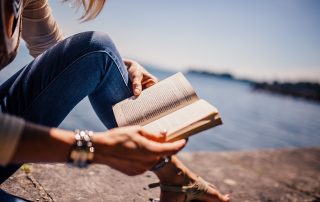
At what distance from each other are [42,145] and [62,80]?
1.61ft

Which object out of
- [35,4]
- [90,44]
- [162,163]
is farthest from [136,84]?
[35,4]

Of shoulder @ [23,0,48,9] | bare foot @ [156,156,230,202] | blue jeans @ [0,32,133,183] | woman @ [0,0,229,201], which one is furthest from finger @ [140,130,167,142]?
shoulder @ [23,0,48,9]

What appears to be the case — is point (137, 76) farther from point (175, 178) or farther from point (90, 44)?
point (175, 178)

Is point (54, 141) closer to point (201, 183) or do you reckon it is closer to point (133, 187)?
point (201, 183)

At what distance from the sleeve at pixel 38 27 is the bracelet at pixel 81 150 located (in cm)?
111

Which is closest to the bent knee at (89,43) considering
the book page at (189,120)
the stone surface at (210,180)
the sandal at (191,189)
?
the book page at (189,120)

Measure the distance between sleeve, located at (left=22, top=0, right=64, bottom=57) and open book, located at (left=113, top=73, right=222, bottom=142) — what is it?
816 millimetres

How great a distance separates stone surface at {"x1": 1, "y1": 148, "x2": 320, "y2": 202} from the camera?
1.80 m

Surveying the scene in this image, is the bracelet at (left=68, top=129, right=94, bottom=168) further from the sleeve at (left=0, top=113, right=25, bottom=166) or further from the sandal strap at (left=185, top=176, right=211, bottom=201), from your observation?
the sandal strap at (left=185, top=176, right=211, bottom=201)

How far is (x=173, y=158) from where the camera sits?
1305mm

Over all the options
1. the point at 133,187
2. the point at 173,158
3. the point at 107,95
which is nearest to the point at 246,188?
the point at 133,187

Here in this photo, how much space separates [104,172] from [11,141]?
1598 millimetres

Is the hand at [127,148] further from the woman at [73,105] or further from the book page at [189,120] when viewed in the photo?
the book page at [189,120]

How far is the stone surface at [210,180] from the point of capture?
180 centimetres
